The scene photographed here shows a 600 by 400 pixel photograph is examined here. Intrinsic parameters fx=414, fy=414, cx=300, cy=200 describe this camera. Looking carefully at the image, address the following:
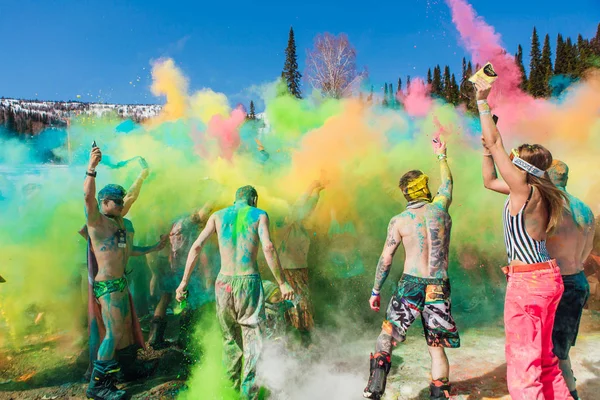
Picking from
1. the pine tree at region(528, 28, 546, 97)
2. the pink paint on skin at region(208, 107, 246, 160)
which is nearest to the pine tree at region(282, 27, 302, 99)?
the pine tree at region(528, 28, 546, 97)

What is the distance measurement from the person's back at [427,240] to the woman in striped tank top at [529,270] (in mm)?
767

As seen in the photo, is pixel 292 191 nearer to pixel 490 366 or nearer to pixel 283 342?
pixel 283 342

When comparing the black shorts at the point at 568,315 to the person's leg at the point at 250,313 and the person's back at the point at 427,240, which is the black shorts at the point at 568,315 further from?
the person's leg at the point at 250,313

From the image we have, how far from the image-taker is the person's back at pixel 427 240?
326 centimetres

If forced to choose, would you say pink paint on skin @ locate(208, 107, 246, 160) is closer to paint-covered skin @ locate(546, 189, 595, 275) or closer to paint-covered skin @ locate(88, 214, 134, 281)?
paint-covered skin @ locate(88, 214, 134, 281)

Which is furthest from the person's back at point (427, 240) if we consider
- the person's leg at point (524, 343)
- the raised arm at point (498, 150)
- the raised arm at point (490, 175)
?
the raised arm at point (498, 150)

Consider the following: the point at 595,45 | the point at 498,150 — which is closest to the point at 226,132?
the point at 498,150

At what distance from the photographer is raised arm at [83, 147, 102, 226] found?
338 cm

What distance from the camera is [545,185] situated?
2.37 metres

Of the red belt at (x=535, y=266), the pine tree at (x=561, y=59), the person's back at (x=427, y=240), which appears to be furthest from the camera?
the pine tree at (x=561, y=59)

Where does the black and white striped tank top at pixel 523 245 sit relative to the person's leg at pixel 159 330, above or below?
above

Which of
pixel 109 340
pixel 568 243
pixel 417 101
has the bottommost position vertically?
pixel 109 340

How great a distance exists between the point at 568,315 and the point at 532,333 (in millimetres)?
678

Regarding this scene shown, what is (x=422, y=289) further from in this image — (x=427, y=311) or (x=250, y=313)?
(x=250, y=313)
